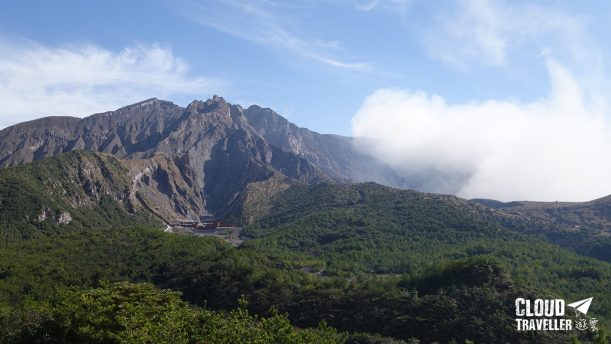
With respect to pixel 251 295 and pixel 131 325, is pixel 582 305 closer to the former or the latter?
pixel 251 295

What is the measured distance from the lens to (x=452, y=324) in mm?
117438

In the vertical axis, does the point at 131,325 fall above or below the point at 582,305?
above

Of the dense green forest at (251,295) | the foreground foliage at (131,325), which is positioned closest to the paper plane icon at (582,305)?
the dense green forest at (251,295)

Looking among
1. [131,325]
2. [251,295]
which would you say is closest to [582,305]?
[251,295]

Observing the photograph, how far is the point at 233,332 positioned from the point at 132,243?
160887 mm

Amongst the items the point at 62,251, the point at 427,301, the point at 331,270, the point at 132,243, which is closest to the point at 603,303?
the point at 427,301

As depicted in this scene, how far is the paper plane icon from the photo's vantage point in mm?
130900

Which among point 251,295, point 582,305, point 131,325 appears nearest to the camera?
point 131,325

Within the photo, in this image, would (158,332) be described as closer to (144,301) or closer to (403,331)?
(144,301)

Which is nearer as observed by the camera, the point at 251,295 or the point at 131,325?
the point at 131,325

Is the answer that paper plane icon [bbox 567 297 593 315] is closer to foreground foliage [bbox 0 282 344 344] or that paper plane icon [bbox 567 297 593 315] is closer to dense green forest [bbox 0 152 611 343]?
dense green forest [bbox 0 152 611 343]

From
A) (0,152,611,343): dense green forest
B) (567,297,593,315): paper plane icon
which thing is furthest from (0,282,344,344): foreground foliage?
(567,297,593,315): paper plane icon

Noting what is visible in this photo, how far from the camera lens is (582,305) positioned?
140250mm

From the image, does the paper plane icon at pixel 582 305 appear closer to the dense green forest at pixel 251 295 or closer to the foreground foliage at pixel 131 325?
the dense green forest at pixel 251 295
